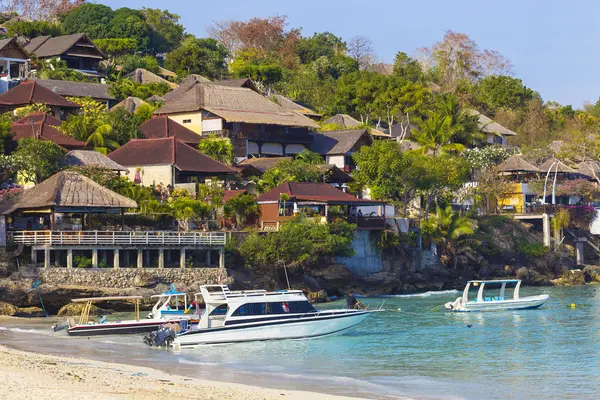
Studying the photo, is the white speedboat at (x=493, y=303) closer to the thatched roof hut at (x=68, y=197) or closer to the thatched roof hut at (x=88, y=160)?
the thatched roof hut at (x=68, y=197)

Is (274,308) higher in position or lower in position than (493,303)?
higher

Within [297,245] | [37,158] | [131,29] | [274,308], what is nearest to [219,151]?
[297,245]

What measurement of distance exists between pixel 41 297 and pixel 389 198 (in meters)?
30.4

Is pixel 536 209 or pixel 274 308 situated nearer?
pixel 274 308

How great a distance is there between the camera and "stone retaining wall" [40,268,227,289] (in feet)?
152

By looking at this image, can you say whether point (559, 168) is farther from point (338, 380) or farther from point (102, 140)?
point (338, 380)

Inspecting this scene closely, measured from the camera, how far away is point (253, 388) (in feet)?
89.9

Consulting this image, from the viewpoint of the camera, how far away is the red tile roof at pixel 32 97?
72562 millimetres

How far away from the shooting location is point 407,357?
3569cm

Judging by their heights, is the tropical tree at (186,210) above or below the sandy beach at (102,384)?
above

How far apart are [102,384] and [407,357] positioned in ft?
44.9

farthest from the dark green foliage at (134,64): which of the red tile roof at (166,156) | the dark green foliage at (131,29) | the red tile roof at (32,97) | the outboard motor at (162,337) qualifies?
the outboard motor at (162,337)

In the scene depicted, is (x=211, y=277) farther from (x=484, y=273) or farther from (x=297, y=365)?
(x=484, y=273)

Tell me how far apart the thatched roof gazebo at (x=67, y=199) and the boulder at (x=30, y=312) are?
4751 mm
